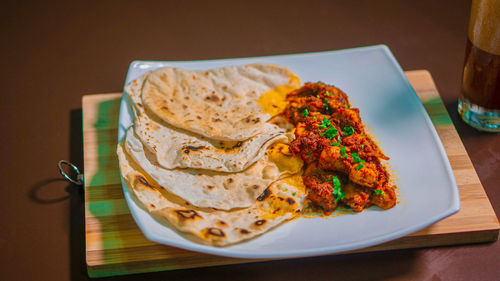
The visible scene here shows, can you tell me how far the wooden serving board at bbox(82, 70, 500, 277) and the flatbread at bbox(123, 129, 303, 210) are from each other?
32 centimetres

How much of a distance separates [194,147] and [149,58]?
6.67 feet

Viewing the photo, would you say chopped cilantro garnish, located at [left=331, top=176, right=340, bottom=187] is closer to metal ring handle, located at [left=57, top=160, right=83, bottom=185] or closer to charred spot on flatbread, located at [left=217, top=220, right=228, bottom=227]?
charred spot on flatbread, located at [left=217, top=220, right=228, bottom=227]

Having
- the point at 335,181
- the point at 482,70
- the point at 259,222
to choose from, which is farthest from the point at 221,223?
the point at 482,70

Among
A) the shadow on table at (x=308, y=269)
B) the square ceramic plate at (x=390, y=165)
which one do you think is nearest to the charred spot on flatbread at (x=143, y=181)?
the square ceramic plate at (x=390, y=165)

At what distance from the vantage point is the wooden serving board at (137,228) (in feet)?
12.0

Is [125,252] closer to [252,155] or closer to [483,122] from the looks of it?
[252,155]

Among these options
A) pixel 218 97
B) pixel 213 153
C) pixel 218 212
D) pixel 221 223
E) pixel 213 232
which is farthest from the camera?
pixel 218 97

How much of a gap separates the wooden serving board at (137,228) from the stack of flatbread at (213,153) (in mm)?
259

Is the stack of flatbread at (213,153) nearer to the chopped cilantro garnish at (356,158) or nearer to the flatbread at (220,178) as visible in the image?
the flatbread at (220,178)

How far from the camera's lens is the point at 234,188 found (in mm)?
3811

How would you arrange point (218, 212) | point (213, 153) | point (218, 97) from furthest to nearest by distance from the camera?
point (218, 97) → point (213, 153) → point (218, 212)

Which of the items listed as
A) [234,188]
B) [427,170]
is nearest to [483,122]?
[427,170]

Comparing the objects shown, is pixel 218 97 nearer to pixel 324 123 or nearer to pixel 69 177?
pixel 324 123

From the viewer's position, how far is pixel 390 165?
407 centimetres
